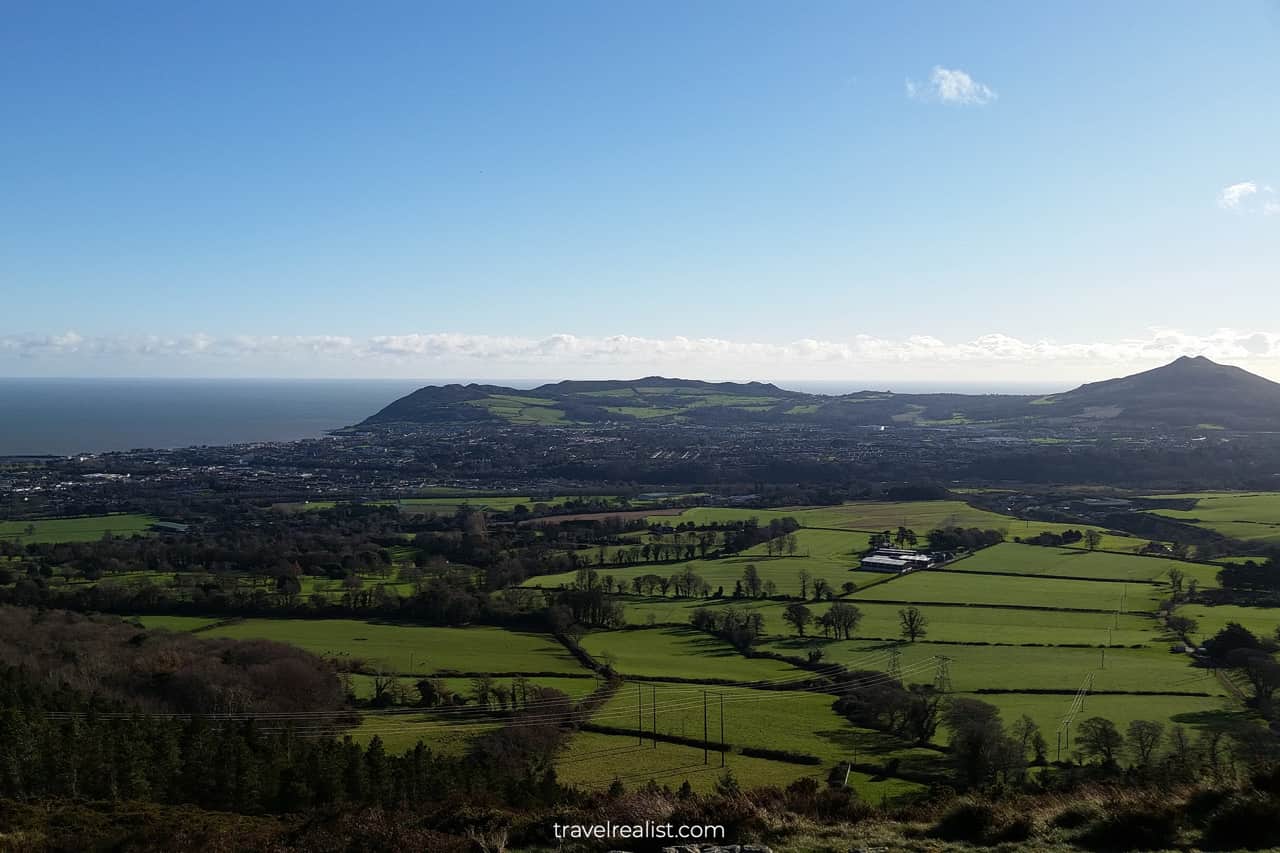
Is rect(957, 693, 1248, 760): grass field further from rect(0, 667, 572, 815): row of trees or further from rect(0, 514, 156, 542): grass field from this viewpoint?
rect(0, 514, 156, 542): grass field

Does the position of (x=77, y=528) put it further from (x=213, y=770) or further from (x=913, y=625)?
(x=913, y=625)

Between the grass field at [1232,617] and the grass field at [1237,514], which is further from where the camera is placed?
the grass field at [1237,514]

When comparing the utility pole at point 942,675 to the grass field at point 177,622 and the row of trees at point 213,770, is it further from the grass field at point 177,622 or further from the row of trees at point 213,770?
the grass field at point 177,622

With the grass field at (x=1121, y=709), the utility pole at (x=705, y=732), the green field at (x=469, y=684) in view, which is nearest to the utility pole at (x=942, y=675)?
the grass field at (x=1121, y=709)

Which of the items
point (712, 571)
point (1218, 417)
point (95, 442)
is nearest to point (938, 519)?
point (712, 571)

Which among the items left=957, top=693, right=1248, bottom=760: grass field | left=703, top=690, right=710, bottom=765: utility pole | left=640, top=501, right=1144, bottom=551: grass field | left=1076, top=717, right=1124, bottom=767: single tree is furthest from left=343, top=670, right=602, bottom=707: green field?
left=640, top=501, right=1144, bottom=551: grass field

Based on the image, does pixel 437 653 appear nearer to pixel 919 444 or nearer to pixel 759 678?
pixel 759 678
